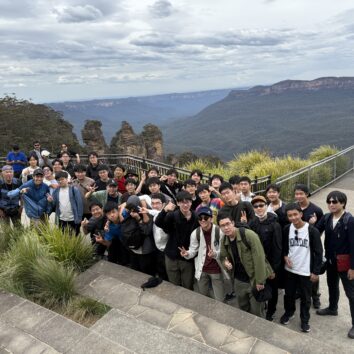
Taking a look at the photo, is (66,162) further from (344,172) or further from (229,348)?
(344,172)

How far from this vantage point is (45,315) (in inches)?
173

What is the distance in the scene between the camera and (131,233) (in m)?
5.19

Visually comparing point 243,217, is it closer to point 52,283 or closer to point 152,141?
point 52,283

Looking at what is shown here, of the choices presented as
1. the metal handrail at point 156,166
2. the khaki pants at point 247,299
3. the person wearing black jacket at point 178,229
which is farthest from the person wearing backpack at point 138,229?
the metal handrail at point 156,166

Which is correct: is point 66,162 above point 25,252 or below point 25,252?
→ above

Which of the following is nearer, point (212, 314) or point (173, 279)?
point (212, 314)

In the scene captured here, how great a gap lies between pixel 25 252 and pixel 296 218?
12.3 feet

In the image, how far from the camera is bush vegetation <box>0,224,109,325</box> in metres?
4.66

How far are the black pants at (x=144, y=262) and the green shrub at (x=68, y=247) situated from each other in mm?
701

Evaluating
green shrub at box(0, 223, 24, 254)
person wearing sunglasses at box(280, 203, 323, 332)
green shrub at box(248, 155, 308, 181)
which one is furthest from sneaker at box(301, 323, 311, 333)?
green shrub at box(248, 155, 308, 181)

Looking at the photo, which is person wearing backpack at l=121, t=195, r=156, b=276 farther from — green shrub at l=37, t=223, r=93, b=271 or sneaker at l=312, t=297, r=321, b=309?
sneaker at l=312, t=297, r=321, b=309

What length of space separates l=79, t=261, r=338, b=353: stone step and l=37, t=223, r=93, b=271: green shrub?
0.24m

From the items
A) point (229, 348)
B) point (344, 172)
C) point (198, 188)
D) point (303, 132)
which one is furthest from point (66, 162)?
point (303, 132)

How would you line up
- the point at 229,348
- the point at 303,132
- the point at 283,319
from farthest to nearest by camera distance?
the point at 303,132 < the point at 283,319 < the point at 229,348
